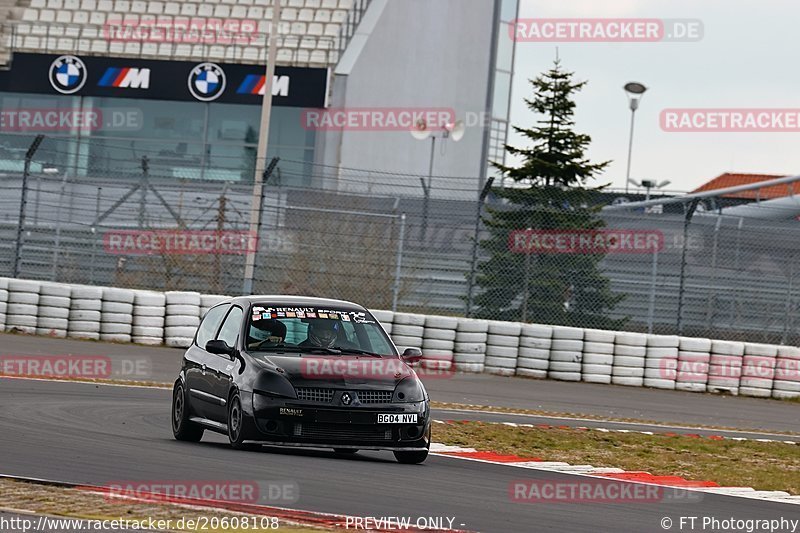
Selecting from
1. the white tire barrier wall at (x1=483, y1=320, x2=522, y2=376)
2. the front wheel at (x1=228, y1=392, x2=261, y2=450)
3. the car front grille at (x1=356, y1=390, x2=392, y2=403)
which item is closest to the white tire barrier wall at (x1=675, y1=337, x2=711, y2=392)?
the white tire barrier wall at (x1=483, y1=320, x2=522, y2=376)

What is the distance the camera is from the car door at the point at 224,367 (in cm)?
1042

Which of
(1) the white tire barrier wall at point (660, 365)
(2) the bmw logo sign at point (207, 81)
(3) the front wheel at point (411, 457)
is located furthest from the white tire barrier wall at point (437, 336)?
(2) the bmw logo sign at point (207, 81)

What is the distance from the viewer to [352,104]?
36750 millimetres

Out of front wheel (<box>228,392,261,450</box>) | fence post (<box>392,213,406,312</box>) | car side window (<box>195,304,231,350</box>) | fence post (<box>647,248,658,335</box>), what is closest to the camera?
front wheel (<box>228,392,261,450</box>)

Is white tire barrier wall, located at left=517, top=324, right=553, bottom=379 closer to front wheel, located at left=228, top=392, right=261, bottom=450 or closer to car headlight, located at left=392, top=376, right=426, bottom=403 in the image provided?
car headlight, located at left=392, top=376, right=426, bottom=403

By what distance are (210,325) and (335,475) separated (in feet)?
9.37

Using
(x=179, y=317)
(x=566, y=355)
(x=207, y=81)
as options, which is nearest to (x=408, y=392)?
(x=566, y=355)

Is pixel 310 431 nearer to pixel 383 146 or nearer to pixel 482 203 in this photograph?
pixel 482 203

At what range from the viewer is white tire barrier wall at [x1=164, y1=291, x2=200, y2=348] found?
20875mm

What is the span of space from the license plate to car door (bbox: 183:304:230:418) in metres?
1.38

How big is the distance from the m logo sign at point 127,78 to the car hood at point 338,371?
88.3 ft

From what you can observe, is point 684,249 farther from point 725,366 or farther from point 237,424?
point 237,424

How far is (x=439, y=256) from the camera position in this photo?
22.7m

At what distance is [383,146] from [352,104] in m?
2.69
